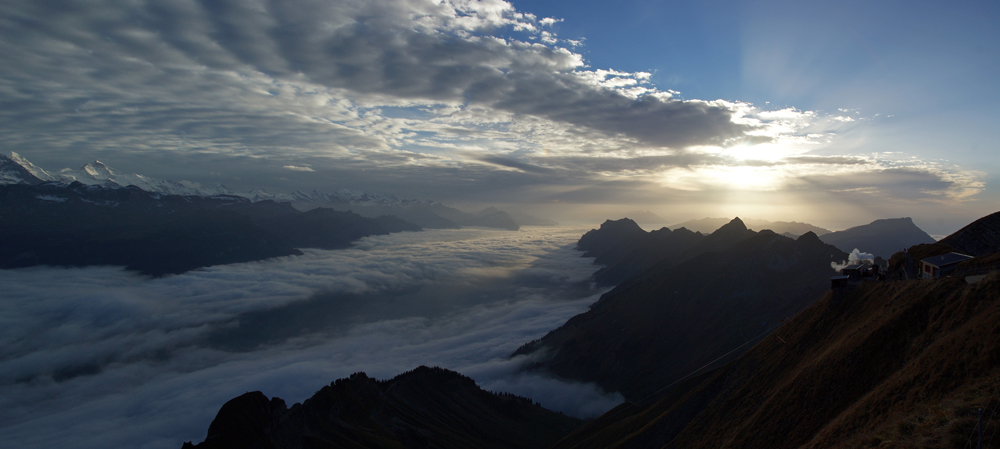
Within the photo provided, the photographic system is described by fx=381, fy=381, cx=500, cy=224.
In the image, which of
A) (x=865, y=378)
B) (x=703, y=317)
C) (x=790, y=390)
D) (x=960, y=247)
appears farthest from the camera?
(x=703, y=317)

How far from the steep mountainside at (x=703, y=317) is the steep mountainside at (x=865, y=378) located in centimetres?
8412

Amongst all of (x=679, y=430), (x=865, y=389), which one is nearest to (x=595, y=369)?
(x=679, y=430)

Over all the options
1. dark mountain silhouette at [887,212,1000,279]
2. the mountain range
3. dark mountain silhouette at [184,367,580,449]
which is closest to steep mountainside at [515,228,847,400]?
the mountain range

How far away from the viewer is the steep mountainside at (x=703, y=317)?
145125mm

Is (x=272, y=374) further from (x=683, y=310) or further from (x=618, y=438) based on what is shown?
(x=683, y=310)

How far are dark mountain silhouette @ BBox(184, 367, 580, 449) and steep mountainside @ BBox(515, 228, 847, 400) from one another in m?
35.3

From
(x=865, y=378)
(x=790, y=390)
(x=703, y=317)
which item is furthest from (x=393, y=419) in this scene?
(x=703, y=317)

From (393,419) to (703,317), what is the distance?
13957 cm

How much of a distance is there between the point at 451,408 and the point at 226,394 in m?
114

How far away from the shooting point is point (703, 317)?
6781 inches

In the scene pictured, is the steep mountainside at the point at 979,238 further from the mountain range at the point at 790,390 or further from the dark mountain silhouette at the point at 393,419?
the dark mountain silhouette at the point at 393,419

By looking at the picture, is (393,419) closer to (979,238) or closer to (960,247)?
(960,247)

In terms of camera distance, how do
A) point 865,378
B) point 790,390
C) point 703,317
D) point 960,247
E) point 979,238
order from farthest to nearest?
1. point 703,317
2. point 979,238
3. point 960,247
4. point 790,390
5. point 865,378

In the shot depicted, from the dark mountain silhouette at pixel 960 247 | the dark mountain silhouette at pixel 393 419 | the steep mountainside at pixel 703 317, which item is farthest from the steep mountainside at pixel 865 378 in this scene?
the steep mountainside at pixel 703 317
